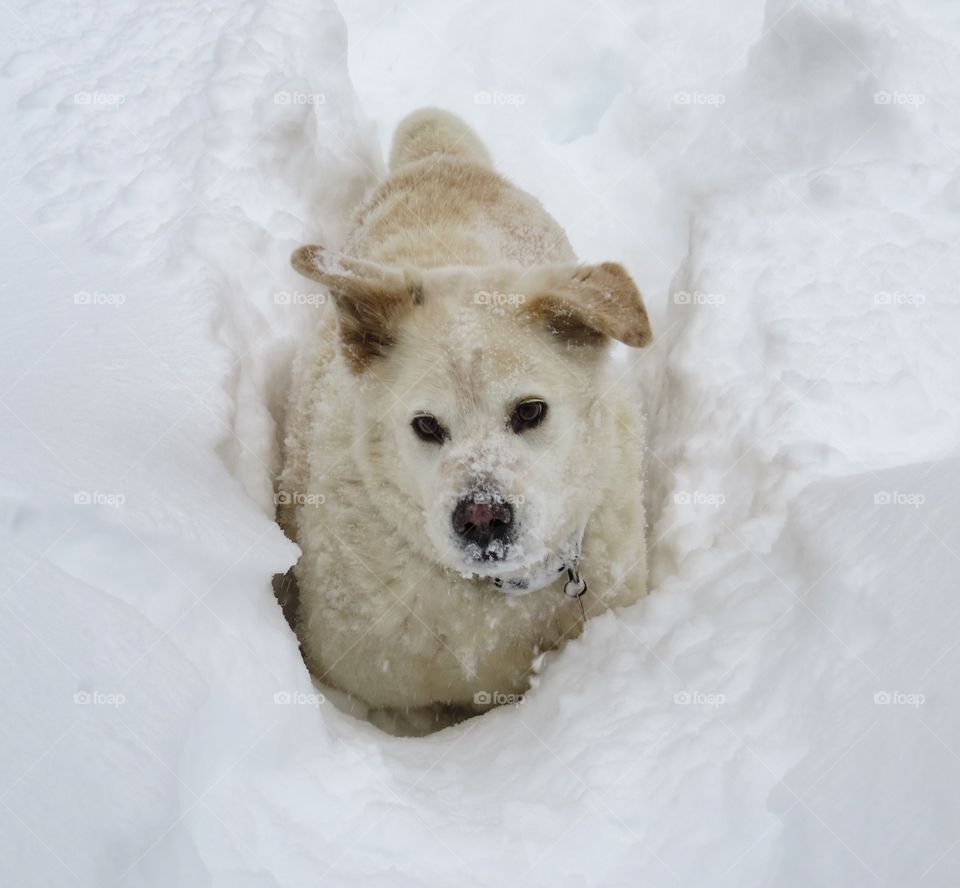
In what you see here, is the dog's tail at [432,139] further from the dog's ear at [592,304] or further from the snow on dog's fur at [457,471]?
the dog's ear at [592,304]

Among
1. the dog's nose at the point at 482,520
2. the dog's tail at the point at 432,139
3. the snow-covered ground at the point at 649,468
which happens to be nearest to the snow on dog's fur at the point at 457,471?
the dog's nose at the point at 482,520

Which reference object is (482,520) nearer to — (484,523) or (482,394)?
(484,523)

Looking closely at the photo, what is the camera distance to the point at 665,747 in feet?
7.84

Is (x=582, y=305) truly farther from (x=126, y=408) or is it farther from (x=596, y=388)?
(x=126, y=408)

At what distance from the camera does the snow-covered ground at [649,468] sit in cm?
204

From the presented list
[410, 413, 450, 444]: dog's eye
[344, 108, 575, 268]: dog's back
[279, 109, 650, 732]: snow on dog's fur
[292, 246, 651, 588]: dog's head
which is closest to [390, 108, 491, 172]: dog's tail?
[344, 108, 575, 268]: dog's back

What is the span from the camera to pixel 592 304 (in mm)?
2920

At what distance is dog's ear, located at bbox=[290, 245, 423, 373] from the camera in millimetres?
2943

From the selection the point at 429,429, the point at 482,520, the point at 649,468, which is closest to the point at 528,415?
the point at 429,429

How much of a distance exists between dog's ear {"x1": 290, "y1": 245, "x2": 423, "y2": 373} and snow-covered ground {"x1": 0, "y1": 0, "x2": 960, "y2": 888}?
2.06 feet

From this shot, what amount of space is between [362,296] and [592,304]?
2.61 ft

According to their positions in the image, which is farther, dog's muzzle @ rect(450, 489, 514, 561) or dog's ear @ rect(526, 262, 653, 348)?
dog's ear @ rect(526, 262, 653, 348)

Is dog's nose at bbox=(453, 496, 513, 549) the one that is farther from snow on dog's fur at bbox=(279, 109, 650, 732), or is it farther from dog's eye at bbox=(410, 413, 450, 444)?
dog's eye at bbox=(410, 413, 450, 444)

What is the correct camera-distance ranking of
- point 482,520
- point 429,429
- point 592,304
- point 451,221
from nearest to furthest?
point 482,520, point 592,304, point 429,429, point 451,221
